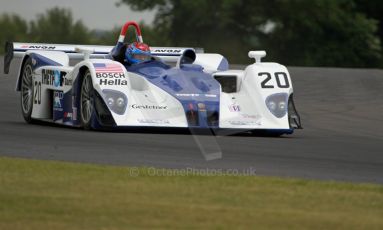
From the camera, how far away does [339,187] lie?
9.26 metres

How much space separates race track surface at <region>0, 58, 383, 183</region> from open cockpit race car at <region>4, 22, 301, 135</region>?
0.19 meters

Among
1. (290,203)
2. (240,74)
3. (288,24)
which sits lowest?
(290,203)

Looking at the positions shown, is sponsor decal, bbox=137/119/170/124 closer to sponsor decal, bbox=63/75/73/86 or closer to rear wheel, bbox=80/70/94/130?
rear wheel, bbox=80/70/94/130

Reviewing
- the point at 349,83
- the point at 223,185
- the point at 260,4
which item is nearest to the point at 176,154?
the point at 223,185

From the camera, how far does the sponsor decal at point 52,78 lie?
48.7ft

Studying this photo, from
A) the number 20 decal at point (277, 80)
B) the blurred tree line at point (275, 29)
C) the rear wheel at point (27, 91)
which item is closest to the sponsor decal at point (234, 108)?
the number 20 decal at point (277, 80)

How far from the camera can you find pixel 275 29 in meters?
42.5

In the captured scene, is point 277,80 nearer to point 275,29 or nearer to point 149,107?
point 149,107

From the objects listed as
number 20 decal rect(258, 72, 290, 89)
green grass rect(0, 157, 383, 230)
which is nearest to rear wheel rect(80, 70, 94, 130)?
number 20 decal rect(258, 72, 290, 89)

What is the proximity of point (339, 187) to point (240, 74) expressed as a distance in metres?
5.34

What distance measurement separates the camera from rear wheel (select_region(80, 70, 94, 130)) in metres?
13.7

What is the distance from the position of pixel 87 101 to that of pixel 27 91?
2.30m

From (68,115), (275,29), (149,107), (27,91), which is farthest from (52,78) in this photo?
(275,29)

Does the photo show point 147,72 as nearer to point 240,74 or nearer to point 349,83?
point 240,74
